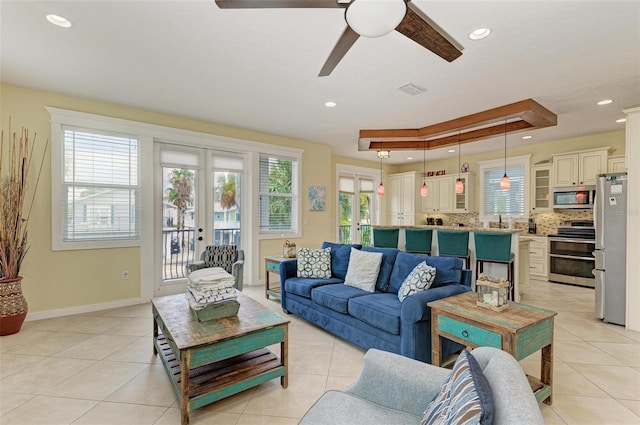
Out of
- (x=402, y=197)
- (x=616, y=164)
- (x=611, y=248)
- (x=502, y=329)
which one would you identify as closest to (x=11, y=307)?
(x=502, y=329)

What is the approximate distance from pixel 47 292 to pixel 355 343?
372 cm

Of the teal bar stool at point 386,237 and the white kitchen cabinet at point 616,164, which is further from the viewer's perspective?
the teal bar stool at point 386,237

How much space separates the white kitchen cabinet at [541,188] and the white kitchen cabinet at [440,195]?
1638 mm

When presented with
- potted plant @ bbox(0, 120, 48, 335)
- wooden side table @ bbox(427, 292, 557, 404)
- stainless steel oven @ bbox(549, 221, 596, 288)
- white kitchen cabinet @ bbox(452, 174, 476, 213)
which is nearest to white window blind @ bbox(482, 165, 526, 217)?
white kitchen cabinet @ bbox(452, 174, 476, 213)

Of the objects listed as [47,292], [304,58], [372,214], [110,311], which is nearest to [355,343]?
[304,58]

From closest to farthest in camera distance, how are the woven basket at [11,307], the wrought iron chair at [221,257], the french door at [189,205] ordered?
the woven basket at [11,307]
the wrought iron chair at [221,257]
the french door at [189,205]

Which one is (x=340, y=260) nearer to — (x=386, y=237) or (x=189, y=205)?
(x=386, y=237)

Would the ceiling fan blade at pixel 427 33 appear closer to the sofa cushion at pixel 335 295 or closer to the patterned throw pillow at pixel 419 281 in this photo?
the patterned throw pillow at pixel 419 281

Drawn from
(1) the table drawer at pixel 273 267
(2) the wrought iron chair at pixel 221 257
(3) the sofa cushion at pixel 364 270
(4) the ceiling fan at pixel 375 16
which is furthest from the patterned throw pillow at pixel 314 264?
(4) the ceiling fan at pixel 375 16

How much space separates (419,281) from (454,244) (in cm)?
238

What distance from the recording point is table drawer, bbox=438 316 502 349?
1865 mm

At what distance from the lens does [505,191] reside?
6492mm

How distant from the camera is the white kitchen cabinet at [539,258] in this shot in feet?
18.7

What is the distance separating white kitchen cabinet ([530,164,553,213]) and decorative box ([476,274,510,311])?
478 centimetres
